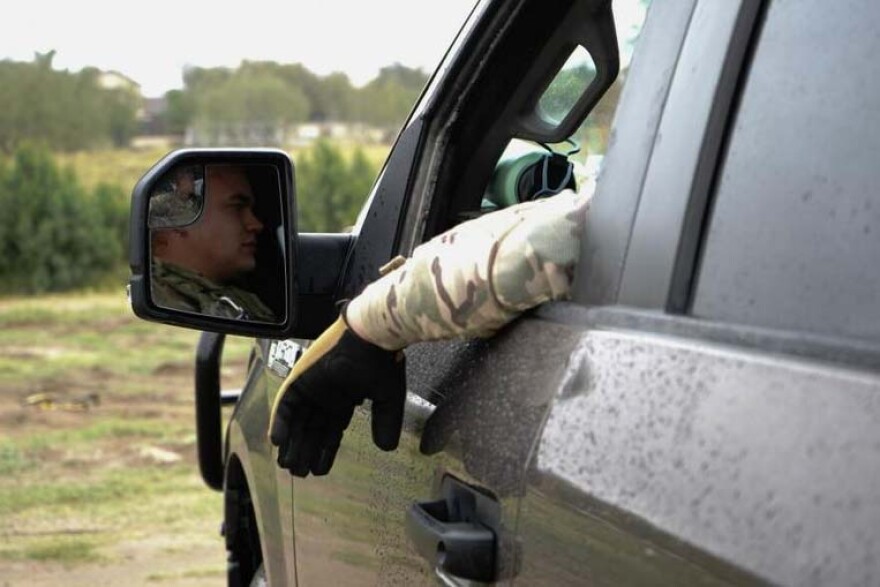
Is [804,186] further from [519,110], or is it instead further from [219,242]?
[219,242]

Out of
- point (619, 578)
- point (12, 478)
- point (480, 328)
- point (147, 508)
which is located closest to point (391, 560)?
point (480, 328)

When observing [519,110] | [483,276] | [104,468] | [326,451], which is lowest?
[104,468]

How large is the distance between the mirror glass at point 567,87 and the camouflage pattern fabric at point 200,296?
626mm

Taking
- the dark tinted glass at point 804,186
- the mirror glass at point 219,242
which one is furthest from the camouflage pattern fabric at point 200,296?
the dark tinted glass at point 804,186

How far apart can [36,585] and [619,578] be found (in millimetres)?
5355

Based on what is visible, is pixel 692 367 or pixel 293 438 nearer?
pixel 692 367

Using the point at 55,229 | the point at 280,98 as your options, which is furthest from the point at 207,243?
the point at 280,98

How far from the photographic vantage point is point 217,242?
2486 mm

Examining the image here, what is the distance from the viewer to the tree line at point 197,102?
3781cm

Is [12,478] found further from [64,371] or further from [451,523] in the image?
[451,523]

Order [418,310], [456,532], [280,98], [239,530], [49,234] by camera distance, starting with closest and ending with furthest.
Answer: [456,532] < [418,310] < [239,530] < [49,234] < [280,98]

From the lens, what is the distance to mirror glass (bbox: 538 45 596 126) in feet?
8.12

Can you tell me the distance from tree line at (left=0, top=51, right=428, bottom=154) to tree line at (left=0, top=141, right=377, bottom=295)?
26.0 ft

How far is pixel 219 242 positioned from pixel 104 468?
23.3 ft
